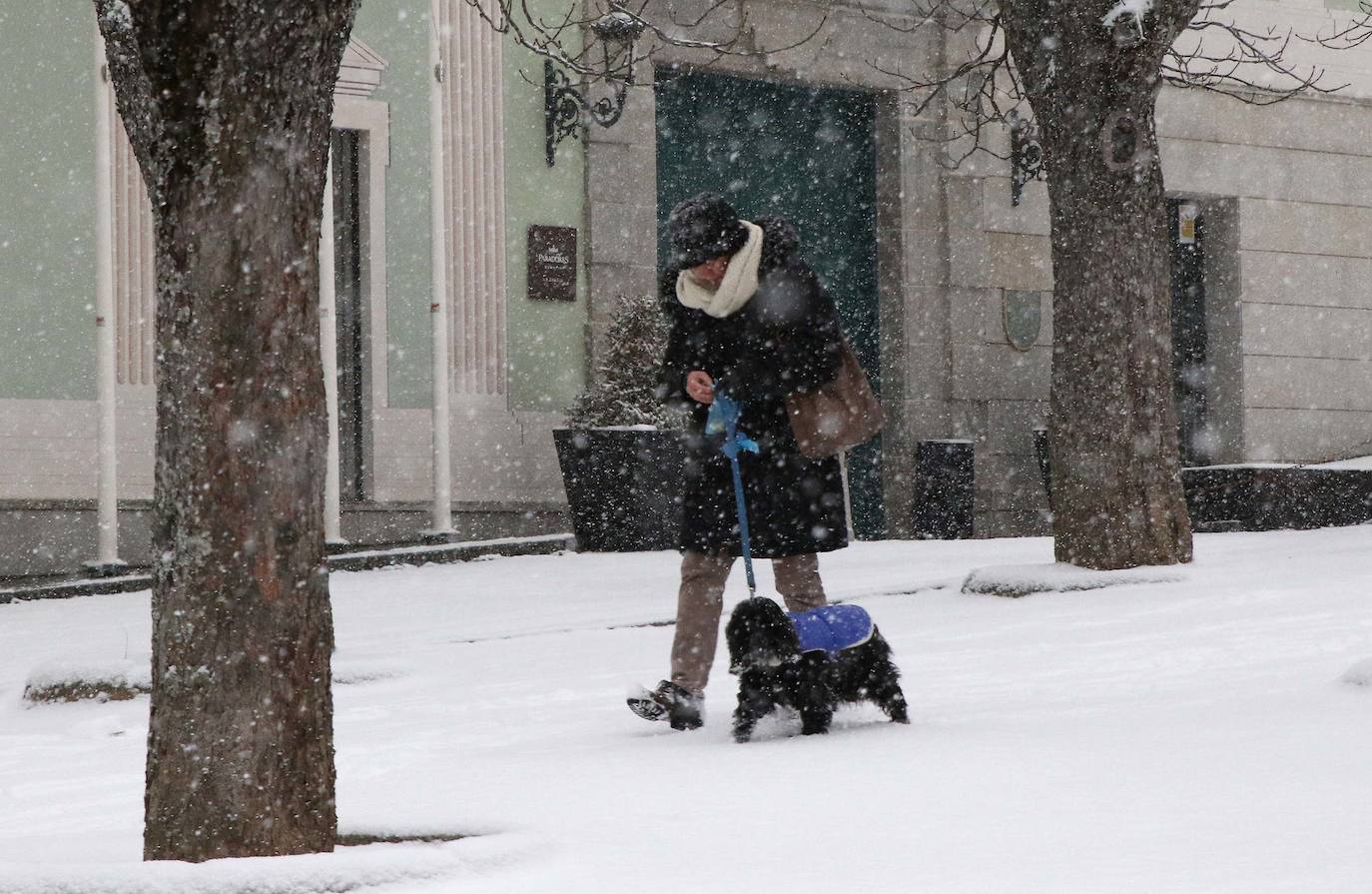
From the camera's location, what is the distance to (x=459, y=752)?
216 inches

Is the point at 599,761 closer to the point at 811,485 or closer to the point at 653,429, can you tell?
the point at 811,485

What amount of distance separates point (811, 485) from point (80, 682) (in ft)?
9.82

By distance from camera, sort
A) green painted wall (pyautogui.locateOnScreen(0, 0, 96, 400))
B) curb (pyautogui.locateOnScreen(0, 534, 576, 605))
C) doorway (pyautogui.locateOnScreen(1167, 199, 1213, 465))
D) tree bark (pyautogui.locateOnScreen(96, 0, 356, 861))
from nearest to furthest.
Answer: tree bark (pyautogui.locateOnScreen(96, 0, 356, 861)) → curb (pyautogui.locateOnScreen(0, 534, 576, 605)) → green painted wall (pyautogui.locateOnScreen(0, 0, 96, 400)) → doorway (pyautogui.locateOnScreen(1167, 199, 1213, 465))

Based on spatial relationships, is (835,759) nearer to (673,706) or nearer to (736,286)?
(673,706)

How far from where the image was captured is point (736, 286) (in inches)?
227

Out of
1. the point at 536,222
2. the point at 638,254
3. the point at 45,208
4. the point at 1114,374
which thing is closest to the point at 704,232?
the point at 1114,374

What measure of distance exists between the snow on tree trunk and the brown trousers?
11.7 feet

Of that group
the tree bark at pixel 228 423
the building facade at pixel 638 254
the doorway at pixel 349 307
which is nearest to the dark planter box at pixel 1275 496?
the building facade at pixel 638 254

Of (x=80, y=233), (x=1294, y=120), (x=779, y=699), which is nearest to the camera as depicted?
(x=779, y=699)

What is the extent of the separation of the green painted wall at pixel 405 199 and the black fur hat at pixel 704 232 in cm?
734

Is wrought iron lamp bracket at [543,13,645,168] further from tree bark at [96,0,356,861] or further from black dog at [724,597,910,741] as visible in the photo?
tree bark at [96,0,356,861]

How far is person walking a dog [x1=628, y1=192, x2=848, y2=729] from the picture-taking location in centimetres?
573

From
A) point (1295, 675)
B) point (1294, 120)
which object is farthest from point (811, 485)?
point (1294, 120)

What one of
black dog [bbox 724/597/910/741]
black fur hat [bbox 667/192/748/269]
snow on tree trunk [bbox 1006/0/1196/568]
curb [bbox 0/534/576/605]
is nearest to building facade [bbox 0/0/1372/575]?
curb [bbox 0/534/576/605]
